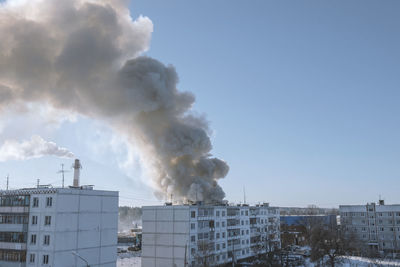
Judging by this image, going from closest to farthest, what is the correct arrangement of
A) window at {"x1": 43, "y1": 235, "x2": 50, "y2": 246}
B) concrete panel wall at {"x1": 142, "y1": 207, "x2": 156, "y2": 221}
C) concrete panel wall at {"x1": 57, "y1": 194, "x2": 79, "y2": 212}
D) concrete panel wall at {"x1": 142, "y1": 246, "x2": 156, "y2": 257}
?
window at {"x1": 43, "y1": 235, "x2": 50, "y2": 246}, concrete panel wall at {"x1": 57, "y1": 194, "x2": 79, "y2": 212}, concrete panel wall at {"x1": 142, "y1": 246, "x2": 156, "y2": 257}, concrete panel wall at {"x1": 142, "y1": 207, "x2": 156, "y2": 221}

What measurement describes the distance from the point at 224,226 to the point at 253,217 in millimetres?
16029

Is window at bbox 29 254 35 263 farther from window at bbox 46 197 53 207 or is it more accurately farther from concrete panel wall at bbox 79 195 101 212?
concrete panel wall at bbox 79 195 101 212

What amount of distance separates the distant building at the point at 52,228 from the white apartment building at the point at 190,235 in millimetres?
11522

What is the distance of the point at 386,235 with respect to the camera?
92.1 metres

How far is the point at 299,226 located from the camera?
125188 mm

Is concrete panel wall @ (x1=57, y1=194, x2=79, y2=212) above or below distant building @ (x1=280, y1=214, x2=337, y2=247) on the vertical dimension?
above

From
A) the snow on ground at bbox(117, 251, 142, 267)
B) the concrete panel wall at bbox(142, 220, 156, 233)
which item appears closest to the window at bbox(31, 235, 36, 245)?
the concrete panel wall at bbox(142, 220, 156, 233)

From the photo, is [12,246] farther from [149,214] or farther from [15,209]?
[149,214]

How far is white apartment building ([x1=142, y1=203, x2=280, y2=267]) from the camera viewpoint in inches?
2345

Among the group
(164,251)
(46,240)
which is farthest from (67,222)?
(164,251)

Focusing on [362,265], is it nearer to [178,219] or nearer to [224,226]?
[224,226]

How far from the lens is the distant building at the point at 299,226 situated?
115 meters

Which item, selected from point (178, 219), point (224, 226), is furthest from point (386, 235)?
point (178, 219)

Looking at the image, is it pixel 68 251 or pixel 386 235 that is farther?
pixel 386 235
